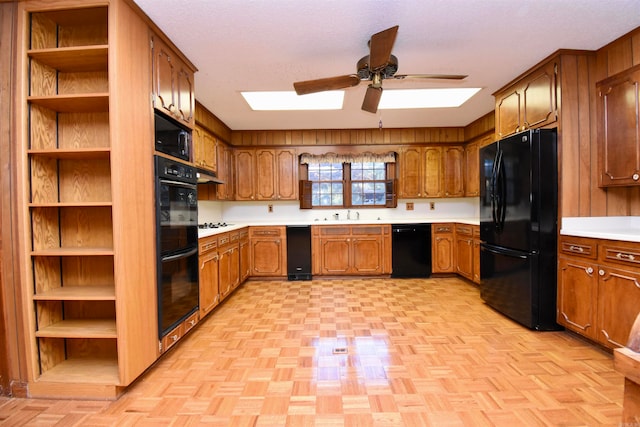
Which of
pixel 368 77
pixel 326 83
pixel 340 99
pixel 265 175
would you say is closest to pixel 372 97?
pixel 368 77

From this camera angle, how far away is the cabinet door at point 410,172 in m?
4.79

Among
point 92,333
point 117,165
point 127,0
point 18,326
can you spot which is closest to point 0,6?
point 127,0

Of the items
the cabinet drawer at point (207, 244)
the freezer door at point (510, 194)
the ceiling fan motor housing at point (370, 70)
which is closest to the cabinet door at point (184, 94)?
the cabinet drawer at point (207, 244)

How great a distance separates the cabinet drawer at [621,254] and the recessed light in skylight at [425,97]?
1993 millimetres

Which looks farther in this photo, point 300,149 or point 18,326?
point 300,149

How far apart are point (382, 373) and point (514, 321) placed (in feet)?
5.31

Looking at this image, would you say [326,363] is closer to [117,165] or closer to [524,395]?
[524,395]

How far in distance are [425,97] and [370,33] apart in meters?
1.75

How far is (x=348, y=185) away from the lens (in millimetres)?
4996

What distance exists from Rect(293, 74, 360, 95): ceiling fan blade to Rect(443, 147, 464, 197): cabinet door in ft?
10.2

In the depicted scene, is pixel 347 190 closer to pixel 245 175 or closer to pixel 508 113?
pixel 245 175

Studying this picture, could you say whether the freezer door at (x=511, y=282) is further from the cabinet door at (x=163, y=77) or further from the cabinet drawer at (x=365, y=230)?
the cabinet door at (x=163, y=77)

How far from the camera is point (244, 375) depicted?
1954 millimetres

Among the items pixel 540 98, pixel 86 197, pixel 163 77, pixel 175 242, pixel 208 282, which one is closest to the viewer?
pixel 86 197
